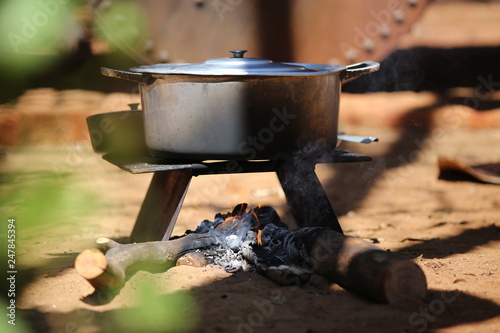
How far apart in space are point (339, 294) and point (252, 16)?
251 cm

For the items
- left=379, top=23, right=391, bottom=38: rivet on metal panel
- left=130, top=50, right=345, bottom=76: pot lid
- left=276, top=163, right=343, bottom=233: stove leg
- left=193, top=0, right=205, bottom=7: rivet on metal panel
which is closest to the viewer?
left=130, top=50, right=345, bottom=76: pot lid

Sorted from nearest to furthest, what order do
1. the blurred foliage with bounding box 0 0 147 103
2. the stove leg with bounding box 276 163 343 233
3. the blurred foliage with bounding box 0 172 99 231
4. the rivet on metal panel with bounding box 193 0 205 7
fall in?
1. the stove leg with bounding box 276 163 343 233
2. the blurred foliage with bounding box 0 172 99 231
3. the rivet on metal panel with bounding box 193 0 205 7
4. the blurred foliage with bounding box 0 0 147 103

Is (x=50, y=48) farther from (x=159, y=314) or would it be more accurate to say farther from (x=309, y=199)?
(x=159, y=314)

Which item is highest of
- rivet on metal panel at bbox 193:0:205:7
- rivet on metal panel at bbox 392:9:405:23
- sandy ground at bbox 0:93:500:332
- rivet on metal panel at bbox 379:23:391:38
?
rivet on metal panel at bbox 193:0:205:7

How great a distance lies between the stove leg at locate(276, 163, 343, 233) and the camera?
289cm

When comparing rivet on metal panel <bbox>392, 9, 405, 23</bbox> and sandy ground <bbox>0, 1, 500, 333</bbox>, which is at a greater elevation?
rivet on metal panel <bbox>392, 9, 405, 23</bbox>

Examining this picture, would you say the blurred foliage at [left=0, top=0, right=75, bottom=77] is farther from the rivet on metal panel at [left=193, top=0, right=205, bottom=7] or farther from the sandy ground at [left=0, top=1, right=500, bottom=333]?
the rivet on metal panel at [left=193, top=0, right=205, bottom=7]

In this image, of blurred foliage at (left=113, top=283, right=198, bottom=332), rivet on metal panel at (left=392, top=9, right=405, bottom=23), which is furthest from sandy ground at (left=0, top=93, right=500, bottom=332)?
rivet on metal panel at (left=392, top=9, right=405, bottom=23)

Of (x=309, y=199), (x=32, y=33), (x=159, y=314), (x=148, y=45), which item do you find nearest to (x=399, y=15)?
(x=148, y=45)

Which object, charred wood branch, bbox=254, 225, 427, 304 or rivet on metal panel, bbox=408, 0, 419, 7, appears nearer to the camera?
charred wood branch, bbox=254, 225, 427, 304

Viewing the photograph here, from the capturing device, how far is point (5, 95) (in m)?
5.86

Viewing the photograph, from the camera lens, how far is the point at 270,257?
9.05ft

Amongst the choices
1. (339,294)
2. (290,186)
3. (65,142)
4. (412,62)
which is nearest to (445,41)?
(412,62)

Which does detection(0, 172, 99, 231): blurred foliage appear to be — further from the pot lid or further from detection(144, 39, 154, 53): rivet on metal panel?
the pot lid
